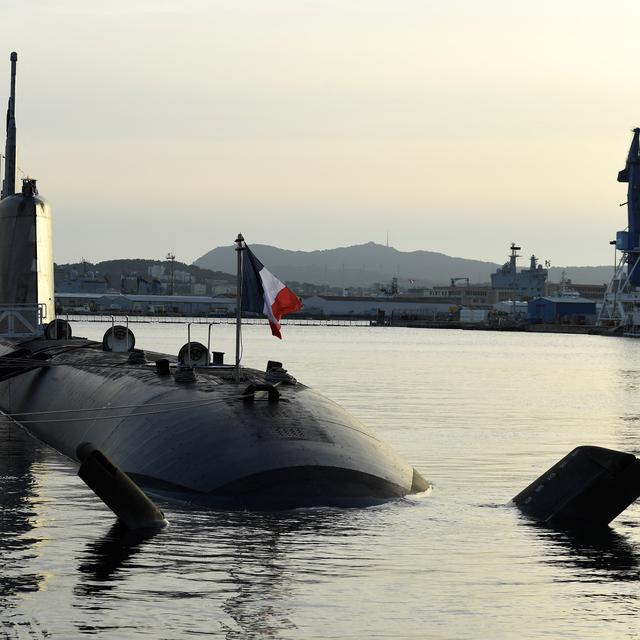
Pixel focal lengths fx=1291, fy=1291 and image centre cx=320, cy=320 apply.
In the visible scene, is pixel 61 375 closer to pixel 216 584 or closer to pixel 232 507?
pixel 232 507

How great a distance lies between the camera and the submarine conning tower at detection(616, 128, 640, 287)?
163 m

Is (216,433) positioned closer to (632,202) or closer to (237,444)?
(237,444)

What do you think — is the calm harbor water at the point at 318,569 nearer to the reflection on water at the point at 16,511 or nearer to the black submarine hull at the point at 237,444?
the reflection on water at the point at 16,511

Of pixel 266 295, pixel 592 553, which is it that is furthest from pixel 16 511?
pixel 592 553

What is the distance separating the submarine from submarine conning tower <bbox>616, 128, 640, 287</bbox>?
452 feet

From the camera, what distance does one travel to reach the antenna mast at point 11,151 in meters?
51.8

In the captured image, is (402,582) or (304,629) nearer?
(304,629)

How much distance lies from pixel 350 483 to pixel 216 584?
4.39m

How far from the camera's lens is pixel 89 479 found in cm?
1920

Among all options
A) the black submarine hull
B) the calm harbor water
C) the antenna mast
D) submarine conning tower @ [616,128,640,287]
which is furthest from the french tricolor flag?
submarine conning tower @ [616,128,640,287]

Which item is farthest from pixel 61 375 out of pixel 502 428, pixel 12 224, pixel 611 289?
pixel 611 289

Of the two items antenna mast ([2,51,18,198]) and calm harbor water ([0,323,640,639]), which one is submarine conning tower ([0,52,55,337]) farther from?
calm harbor water ([0,323,640,639])

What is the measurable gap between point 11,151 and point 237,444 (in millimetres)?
34963

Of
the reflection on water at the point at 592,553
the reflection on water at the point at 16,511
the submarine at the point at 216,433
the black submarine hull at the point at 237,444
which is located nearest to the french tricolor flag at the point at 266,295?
the submarine at the point at 216,433
